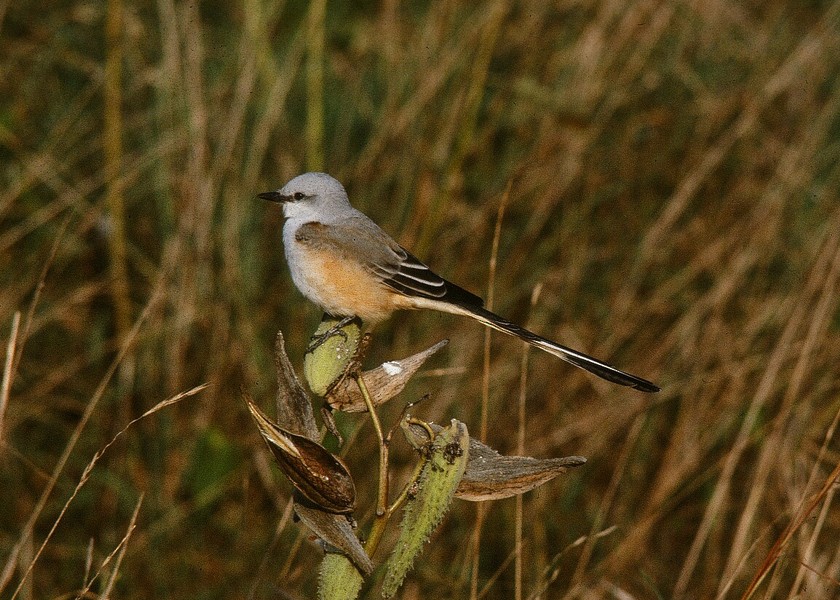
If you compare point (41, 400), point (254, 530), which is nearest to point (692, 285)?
point (254, 530)

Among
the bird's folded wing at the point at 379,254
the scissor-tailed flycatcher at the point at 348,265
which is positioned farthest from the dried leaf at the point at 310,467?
the bird's folded wing at the point at 379,254

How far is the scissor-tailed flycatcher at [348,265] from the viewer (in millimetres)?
2391

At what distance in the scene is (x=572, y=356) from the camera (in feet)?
5.99

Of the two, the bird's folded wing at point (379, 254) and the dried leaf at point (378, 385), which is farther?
the bird's folded wing at point (379, 254)

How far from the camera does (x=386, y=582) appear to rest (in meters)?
1.39

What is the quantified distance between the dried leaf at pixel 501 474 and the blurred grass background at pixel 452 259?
1.30 m

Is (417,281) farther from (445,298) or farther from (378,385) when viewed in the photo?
(378,385)

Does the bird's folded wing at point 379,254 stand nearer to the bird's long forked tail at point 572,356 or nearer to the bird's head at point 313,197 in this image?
the bird's head at point 313,197

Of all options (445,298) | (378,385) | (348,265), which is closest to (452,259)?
(348,265)

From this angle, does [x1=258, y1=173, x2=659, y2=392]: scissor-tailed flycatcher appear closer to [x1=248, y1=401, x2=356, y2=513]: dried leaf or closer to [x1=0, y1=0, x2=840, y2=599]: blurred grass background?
[x1=0, y1=0, x2=840, y2=599]: blurred grass background

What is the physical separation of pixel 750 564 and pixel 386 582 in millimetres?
1938

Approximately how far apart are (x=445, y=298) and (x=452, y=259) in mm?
1486

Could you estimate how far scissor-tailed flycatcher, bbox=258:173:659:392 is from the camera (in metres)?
2.39

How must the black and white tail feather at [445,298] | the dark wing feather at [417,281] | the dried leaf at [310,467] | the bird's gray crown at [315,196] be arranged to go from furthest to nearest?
the bird's gray crown at [315,196] → the dark wing feather at [417,281] → the black and white tail feather at [445,298] → the dried leaf at [310,467]
